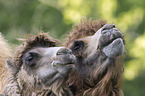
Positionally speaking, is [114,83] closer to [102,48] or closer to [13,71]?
[102,48]

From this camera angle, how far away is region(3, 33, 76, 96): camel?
168 inches

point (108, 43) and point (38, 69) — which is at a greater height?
point (108, 43)

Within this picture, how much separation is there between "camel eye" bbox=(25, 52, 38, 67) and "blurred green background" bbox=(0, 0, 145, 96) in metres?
5.09

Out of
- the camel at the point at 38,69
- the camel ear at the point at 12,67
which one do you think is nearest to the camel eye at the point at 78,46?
the camel at the point at 38,69

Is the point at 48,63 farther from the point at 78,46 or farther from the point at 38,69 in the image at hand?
the point at 78,46

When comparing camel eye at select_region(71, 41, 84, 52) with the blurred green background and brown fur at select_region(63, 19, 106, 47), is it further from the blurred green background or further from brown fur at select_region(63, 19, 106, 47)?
the blurred green background

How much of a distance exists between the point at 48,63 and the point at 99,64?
0.84 m

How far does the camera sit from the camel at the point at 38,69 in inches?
168

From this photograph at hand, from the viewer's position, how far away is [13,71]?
4672mm

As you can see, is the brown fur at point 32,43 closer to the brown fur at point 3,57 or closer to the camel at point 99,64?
the brown fur at point 3,57

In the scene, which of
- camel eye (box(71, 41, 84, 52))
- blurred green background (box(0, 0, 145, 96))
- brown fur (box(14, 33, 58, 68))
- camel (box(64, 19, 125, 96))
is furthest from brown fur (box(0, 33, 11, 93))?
blurred green background (box(0, 0, 145, 96))

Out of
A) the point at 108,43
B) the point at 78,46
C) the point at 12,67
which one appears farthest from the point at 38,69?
the point at 108,43

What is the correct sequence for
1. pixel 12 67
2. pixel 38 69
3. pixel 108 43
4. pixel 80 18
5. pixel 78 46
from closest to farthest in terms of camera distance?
pixel 108 43 → pixel 38 69 → pixel 12 67 → pixel 78 46 → pixel 80 18

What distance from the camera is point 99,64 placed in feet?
15.6
